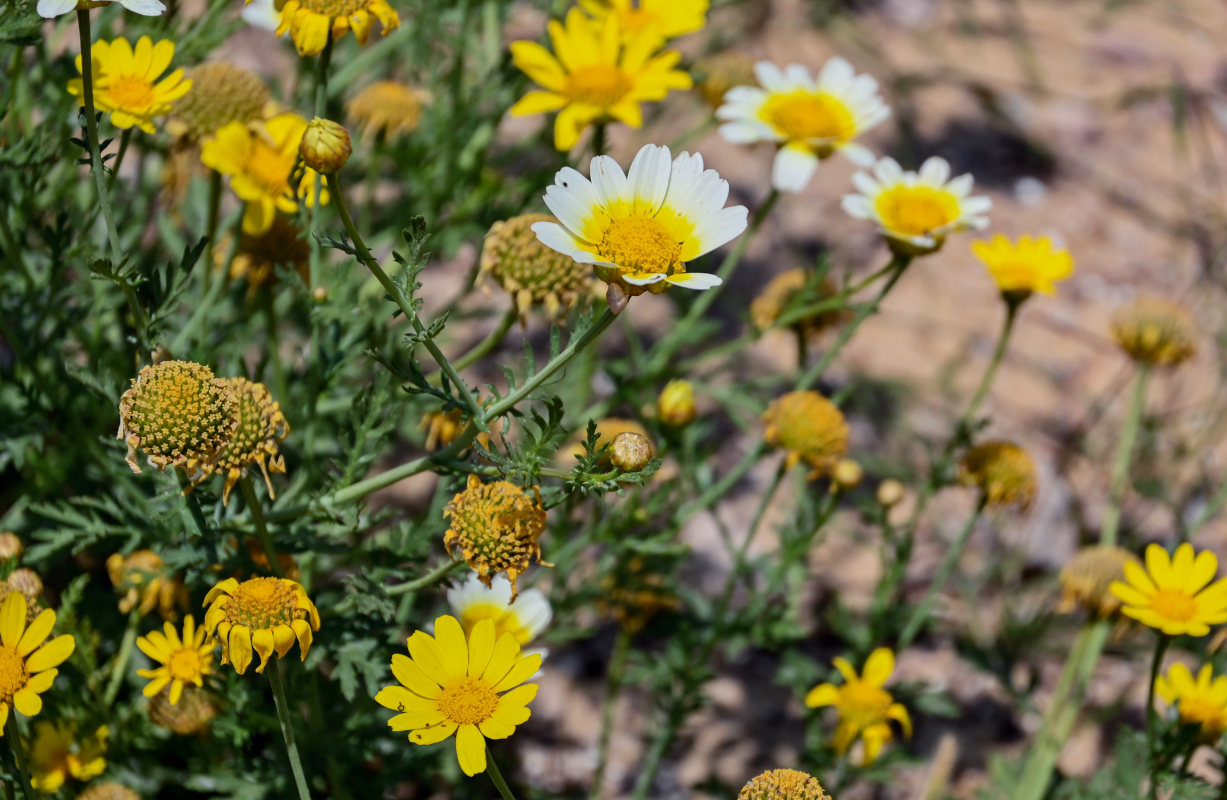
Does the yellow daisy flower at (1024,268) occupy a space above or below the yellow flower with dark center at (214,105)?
below

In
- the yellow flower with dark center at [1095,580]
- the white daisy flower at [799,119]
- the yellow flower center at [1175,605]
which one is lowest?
the yellow flower with dark center at [1095,580]

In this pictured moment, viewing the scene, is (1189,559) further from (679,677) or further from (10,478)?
(10,478)

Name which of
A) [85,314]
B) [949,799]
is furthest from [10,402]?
[949,799]

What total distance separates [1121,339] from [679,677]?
1.50 meters

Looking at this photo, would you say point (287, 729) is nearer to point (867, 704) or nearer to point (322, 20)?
point (322, 20)

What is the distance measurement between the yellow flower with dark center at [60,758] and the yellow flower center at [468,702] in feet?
2.48

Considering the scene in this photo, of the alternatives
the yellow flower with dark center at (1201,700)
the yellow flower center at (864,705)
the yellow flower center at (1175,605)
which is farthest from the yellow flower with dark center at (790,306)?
the yellow flower with dark center at (1201,700)

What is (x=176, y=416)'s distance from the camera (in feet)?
5.12

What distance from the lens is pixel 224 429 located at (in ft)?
5.25

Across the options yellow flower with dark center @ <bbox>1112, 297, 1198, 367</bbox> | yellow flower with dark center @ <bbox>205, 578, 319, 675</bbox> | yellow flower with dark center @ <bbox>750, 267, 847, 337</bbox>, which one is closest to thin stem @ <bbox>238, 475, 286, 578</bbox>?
yellow flower with dark center @ <bbox>205, 578, 319, 675</bbox>

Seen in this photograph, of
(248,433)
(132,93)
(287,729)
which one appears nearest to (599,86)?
(132,93)

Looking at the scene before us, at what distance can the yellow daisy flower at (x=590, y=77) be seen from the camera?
96.8 inches

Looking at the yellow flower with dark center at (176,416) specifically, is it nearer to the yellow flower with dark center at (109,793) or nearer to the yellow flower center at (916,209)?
the yellow flower with dark center at (109,793)

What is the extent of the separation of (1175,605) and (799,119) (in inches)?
53.5
